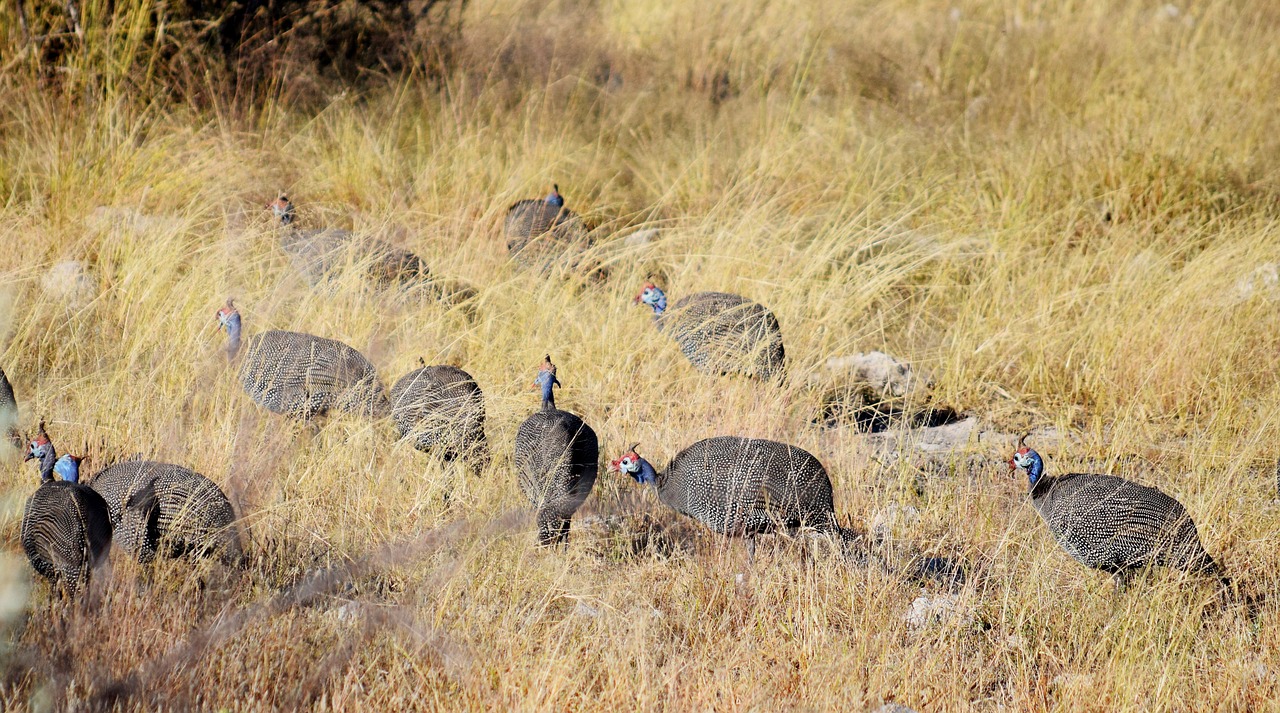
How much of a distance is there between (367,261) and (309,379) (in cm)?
89

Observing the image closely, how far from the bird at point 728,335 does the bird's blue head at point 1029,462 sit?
102 cm

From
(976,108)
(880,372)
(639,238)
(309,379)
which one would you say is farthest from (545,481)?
(976,108)

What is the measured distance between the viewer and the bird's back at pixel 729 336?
13.4ft

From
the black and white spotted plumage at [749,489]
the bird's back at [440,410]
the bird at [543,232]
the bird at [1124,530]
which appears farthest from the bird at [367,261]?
the bird at [1124,530]

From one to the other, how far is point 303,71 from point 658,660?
4.70m

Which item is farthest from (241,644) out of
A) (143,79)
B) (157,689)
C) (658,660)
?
(143,79)

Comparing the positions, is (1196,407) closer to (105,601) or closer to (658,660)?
(658,660)

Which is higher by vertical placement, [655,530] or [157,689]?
[157,689]

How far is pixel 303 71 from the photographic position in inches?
249

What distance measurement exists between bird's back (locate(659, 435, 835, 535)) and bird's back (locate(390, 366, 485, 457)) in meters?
0.63

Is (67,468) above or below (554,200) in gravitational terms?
above

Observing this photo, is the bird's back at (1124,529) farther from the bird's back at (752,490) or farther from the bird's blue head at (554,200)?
the bird's blue head at (554,200)

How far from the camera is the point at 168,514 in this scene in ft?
8.91

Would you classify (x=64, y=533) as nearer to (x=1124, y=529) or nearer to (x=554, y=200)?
(x=1124, y=529)
